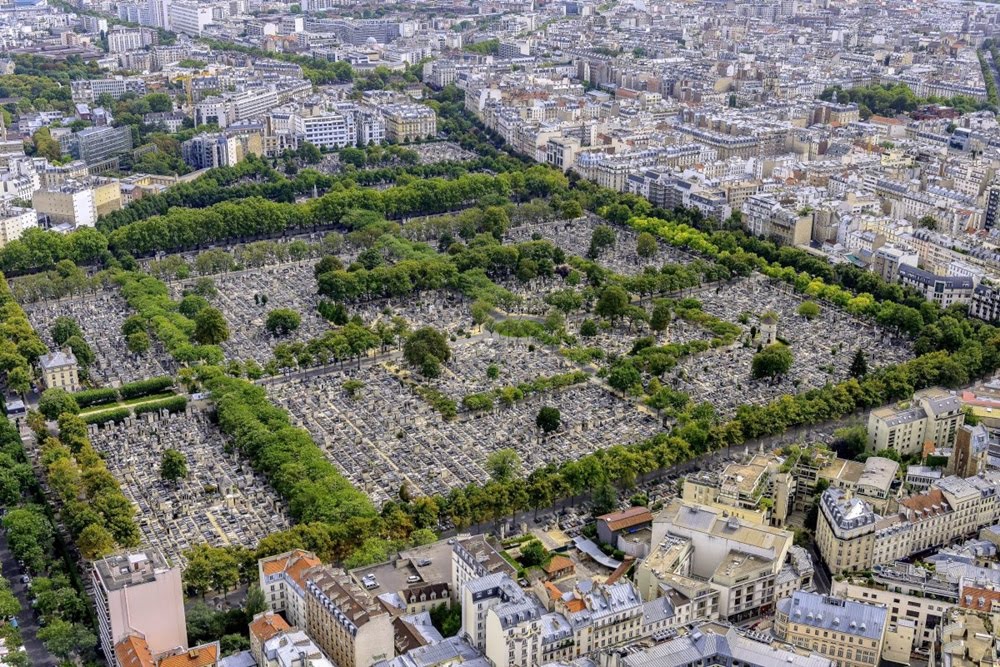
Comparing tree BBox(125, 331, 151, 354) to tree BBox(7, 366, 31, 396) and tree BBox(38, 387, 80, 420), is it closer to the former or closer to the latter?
tree BBox(7, 366, 31, 396)

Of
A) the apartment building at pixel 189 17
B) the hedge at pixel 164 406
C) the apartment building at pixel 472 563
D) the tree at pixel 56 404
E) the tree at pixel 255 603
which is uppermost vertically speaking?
the apartment building at pixel 189 17

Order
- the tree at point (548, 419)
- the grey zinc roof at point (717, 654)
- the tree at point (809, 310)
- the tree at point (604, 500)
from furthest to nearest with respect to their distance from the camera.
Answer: the tree at point (809, 310)
the tree at point (548, 419)
the tree at point (604, 500)
the grey zinc roof at point (717, 654)

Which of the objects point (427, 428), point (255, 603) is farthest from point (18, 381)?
point (255, 603)

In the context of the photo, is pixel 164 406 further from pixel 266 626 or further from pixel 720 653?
pixel 720 653

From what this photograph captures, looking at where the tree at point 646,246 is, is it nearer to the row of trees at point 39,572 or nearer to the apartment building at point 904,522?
the apartment building at point 904,522

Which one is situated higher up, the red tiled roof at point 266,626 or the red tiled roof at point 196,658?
the red tiled roof at point 266,626

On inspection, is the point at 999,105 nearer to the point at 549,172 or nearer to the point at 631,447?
the point at 549,172

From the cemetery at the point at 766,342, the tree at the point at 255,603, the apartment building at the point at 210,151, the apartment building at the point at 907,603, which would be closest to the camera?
the apartment building at the point at 907,603

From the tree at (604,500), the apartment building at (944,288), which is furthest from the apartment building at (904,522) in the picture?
the apartment building at (944,288)
